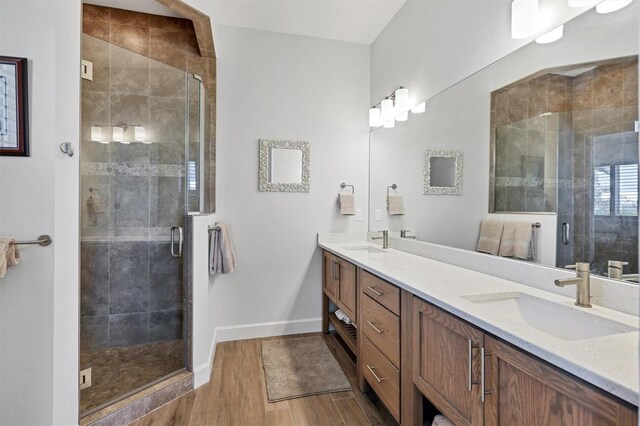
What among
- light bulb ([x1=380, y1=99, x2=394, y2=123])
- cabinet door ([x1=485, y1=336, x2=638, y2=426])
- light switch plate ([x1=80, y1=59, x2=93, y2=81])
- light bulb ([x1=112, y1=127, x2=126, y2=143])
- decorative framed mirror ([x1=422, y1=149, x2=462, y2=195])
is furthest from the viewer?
light bulb ([x1=380, y1=99, x2=394, y2=123])

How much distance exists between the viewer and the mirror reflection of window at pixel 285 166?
2773 mm

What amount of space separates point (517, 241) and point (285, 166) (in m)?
1.94

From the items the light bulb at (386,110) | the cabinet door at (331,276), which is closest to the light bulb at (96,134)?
the cabinet door at (331,276)

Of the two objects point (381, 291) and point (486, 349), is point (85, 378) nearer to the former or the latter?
point (381, 291)

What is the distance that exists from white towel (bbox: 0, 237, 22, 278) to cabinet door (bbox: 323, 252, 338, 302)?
183cm

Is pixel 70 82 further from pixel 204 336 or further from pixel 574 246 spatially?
pixel 574 246

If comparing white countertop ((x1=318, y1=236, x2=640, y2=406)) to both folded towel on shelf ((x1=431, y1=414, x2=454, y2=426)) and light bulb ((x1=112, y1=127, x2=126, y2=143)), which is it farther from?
light bulb ((x1=112, y1=127, x2=126, y2=143))

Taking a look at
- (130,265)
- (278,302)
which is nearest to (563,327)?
(278,302)

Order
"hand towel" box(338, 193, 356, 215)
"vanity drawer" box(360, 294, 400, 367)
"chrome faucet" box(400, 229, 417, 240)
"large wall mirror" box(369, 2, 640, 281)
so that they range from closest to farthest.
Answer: "large wall mirror" box(369, 2, 640, 281), "vanity drawer" box(360, 294, 400, 367), "chrome faucet" box(400, 229, 417, 240), "hand towel" box(338, 193, 356, 215)

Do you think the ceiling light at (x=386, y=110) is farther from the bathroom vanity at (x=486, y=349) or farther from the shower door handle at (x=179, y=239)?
the shower door handle at (x=179, y=239)

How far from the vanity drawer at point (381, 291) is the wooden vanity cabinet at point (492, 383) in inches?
6.1

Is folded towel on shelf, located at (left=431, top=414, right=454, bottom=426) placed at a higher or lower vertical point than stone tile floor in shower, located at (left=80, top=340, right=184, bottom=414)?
higher

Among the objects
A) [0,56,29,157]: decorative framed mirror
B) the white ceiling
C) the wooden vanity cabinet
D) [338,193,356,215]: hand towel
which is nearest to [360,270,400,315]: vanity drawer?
the wooden vanity cabinet

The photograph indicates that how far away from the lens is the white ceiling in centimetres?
240
